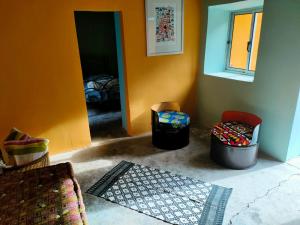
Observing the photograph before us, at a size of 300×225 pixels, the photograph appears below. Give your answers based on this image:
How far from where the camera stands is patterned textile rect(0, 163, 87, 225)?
1298mm

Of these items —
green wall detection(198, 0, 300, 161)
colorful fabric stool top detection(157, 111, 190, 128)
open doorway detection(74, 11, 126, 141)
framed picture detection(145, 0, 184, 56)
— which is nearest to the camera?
green wall detection(198, 0, 300, 161)

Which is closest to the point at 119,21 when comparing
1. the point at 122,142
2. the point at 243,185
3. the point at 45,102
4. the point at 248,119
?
the point at 45,102

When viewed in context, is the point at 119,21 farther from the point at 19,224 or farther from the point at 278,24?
the point at 19,224

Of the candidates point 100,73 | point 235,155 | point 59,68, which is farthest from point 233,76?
point 100,73

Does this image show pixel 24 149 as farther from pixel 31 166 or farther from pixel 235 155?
pixel 235 155

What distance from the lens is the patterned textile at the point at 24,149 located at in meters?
2.07

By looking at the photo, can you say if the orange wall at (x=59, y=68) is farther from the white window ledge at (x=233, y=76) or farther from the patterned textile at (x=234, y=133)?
the patterned textile at (x=234, y=133)

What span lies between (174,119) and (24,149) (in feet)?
6.13

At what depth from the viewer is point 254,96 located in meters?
3.00

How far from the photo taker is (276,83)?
107 inches

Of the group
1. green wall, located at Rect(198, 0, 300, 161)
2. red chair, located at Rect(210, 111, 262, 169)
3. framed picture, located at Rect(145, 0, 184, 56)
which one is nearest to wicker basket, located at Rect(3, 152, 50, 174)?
red chair, located at Rect(210, 111, 262, 169)

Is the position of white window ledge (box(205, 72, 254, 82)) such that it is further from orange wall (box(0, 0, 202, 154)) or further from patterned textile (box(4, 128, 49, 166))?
patterned textile (box(4, 128, 49, 166))

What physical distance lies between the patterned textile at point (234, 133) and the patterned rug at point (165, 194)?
55 centimetres

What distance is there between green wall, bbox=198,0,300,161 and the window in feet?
1.47
